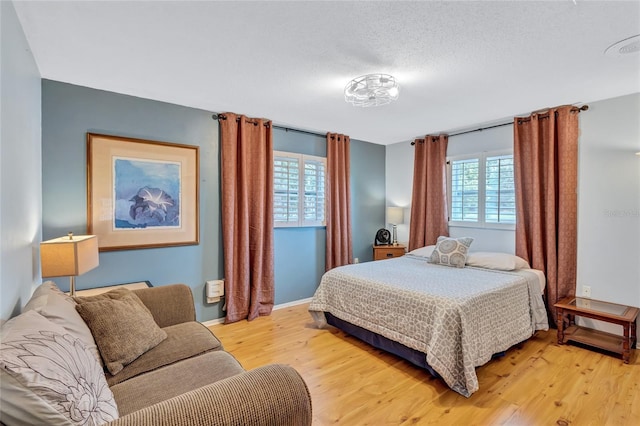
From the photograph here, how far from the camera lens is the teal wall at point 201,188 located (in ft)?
8.36

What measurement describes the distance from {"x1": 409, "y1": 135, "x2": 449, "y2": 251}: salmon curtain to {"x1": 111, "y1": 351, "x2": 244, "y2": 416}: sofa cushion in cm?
341

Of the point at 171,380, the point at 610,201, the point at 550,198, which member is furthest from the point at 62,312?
the point at 610,201

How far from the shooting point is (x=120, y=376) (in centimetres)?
154

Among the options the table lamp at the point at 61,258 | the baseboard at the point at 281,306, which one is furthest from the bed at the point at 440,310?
the table lamp at the point at 61,258

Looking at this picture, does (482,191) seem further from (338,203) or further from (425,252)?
(338,203)

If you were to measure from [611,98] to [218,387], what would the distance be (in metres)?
4.05

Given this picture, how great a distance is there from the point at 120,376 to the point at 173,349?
0.94ft

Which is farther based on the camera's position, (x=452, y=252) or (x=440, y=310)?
(x=452, y=252)

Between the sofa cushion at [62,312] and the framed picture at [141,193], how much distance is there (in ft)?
4.07

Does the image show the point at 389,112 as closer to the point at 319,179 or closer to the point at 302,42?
the point at 319,179

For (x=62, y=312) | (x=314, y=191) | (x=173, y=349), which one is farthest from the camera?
(x=314, y=191)

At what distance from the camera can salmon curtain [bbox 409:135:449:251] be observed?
425 cm

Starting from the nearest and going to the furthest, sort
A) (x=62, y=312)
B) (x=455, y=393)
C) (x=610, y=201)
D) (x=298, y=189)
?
(x=62, y=312) → (x=455, y=393) → (x=610, y=201) → (x=298, y=189)

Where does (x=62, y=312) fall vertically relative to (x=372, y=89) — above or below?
below
